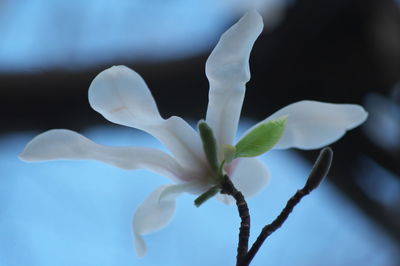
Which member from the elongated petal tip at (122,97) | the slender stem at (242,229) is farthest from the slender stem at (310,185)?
the elongated petal tip at (122,97)

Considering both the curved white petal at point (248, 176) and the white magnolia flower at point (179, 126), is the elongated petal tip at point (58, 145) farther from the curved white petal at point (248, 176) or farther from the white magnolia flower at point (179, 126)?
the curved white petal at point (248, 176)

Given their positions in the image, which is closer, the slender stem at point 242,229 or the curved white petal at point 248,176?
the slender stem at point 242,229

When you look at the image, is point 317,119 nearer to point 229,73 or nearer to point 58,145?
point 229,73

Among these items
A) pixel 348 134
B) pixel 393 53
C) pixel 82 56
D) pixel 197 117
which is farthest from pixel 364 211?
pixel 82 56

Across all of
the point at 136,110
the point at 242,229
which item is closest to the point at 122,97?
the point at 136,110

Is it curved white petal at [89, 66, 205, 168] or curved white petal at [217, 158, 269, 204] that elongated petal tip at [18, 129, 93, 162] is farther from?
curved white petal at [217, 158, 269, 204]

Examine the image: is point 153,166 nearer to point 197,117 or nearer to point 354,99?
→ point 197,117

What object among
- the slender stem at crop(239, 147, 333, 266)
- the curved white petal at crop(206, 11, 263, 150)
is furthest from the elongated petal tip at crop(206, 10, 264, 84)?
the slender stem at crop(239, 147, 333, 266)
